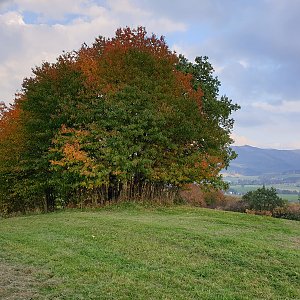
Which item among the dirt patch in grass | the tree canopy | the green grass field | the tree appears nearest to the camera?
the dirt patch in grass

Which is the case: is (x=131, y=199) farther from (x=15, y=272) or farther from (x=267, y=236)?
(x=15, y=272)

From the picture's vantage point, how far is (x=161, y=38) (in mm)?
21719

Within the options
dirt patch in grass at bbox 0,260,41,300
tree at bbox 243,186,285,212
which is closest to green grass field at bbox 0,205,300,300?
dirt patch in grass at bbox 0,260,41,300

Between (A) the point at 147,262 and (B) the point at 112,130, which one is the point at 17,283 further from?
(B) the point at 112,130

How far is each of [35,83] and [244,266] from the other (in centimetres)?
1722

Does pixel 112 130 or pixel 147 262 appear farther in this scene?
pixel 112 130

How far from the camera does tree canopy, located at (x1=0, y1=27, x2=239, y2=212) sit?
18.6 m

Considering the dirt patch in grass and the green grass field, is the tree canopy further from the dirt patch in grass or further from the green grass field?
the dirt patch in grass

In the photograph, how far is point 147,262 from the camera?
7.56 meters

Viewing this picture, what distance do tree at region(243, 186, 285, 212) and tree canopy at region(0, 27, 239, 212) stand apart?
845 cm

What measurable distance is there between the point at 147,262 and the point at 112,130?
11889 mm

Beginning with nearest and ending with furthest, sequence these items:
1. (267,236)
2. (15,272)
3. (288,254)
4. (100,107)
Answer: (15,272)
(288,254)
(267,236)
(100,107)

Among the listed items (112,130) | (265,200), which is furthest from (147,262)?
(265,200)

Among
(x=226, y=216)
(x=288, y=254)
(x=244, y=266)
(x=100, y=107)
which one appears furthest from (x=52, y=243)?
(x=100, y=107)
